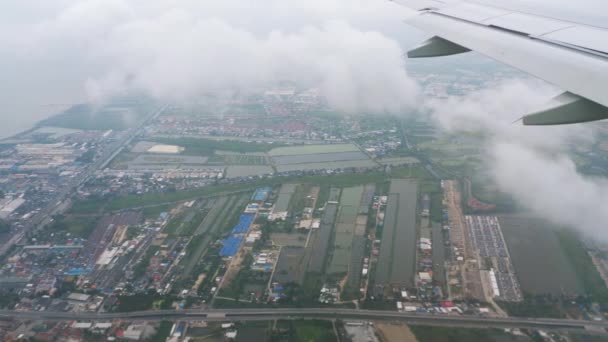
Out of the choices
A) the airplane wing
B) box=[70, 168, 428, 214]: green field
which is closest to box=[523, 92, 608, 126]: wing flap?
the airplane wing

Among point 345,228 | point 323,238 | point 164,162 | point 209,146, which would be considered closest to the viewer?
point 323,238

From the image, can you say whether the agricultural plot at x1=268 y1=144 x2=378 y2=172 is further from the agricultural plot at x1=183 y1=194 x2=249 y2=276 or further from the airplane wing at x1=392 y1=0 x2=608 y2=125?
the airplane wing at x1=392 y1=0 x2=608 y2=125

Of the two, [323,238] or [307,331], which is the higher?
[323,238]

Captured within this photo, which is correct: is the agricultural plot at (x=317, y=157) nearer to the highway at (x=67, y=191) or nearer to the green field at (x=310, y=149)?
the green field at (x=310, y=149)

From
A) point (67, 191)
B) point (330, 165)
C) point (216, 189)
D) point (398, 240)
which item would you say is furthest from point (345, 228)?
point (67, 191)

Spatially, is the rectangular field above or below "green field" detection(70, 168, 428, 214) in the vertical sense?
below

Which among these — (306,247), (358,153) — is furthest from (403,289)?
(358,153)

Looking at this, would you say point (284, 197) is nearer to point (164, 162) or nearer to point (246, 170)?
point (246, 170)
